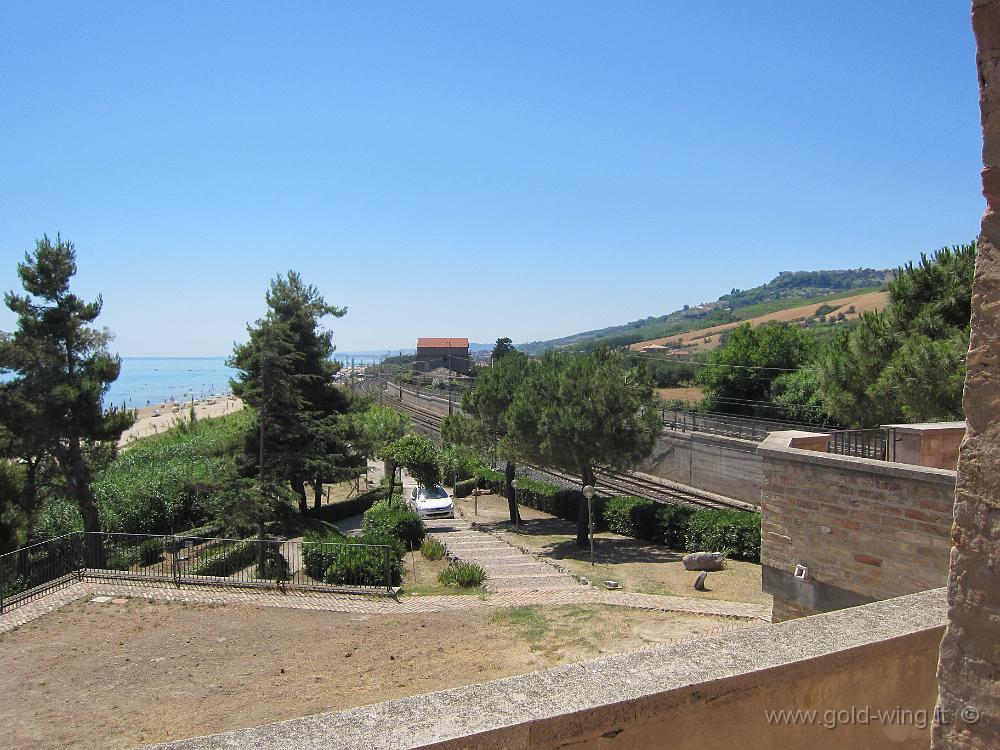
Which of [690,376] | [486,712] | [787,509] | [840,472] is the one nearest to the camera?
[486,712]

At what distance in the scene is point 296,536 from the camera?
20.5m

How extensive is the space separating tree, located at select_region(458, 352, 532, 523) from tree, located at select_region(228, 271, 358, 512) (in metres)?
4.60

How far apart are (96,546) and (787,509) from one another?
17.1 m

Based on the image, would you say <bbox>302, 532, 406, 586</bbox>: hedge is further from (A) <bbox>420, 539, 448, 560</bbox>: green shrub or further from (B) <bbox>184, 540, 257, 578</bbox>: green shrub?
(A) <bbox>420, 539, 448, 560</bbox>: green shrub

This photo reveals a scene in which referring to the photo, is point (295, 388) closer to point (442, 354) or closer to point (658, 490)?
point (658, 490)

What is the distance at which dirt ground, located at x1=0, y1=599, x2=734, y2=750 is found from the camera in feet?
24.2

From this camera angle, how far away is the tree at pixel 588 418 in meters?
19.4

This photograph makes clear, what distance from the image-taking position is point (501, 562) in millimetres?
16641

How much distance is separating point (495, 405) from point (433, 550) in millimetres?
8475

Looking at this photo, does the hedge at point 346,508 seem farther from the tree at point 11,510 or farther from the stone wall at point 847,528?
the stone wall at point 847,528

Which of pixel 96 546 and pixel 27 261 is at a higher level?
pixel 27 261

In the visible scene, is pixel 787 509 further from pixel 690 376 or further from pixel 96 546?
pixel 690 376

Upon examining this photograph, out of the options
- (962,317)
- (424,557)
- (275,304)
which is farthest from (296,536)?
(962,317)

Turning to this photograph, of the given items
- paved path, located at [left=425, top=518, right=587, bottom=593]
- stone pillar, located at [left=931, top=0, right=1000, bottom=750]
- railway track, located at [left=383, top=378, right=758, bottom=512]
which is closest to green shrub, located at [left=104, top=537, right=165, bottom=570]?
paved path, located at [left=425, top=518, right=587, bottom=593]
